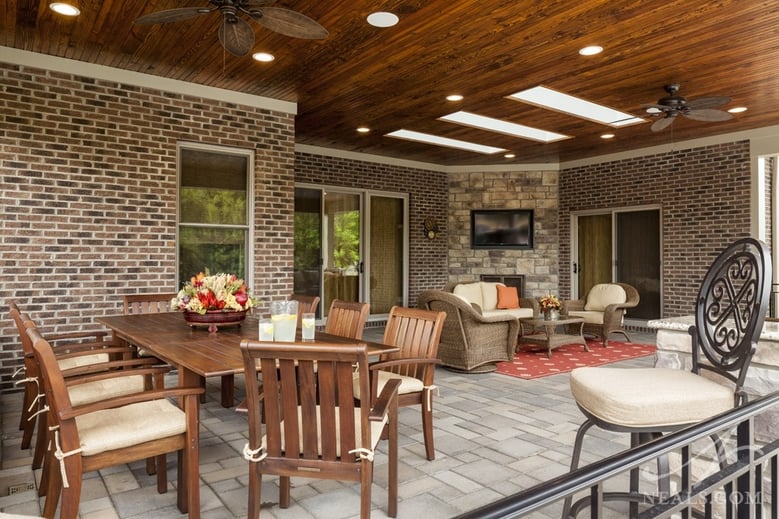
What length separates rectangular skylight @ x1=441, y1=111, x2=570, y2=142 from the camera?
6.20 metres

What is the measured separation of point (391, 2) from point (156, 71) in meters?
2.49

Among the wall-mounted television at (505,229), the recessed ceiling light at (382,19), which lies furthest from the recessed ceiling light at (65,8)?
the wall-mounted television at (505,229)

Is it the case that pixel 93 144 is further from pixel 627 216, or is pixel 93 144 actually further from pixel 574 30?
pixel 627 216

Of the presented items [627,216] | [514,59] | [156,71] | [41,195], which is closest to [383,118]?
[514,59]

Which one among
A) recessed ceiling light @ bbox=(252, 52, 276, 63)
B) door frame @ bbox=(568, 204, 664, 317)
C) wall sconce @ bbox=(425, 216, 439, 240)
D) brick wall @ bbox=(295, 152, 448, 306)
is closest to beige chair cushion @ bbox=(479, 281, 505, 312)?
brick wall @ bbox=(295, 152, 448, 306)

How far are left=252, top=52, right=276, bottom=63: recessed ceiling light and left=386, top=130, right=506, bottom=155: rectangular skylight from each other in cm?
278

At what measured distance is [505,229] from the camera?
9.12 meters

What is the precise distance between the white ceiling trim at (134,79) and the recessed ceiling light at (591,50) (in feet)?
9.63

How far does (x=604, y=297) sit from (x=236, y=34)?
6.13 meters

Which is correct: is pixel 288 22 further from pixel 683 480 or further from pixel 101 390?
pixel 683 480

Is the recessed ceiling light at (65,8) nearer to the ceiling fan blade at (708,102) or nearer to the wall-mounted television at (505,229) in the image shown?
the ceiling fan blade at (708,102)

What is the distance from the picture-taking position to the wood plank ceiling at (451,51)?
3.47 metres

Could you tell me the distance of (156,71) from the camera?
463 centimetres

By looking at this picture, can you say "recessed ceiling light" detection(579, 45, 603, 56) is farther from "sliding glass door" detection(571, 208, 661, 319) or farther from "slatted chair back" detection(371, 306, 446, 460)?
"sliding glass door" detection(571, 208, 661, 319)
